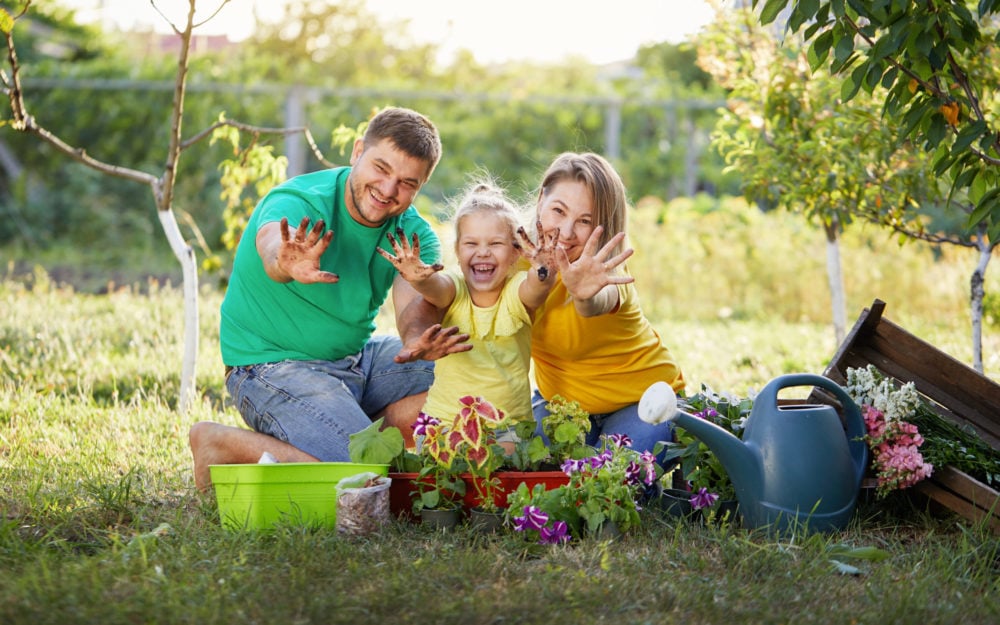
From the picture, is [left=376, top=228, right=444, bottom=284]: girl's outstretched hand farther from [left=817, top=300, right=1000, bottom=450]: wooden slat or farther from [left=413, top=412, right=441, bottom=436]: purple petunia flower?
[left=817, top=300, right=1000, bottom=450]: wooden slat

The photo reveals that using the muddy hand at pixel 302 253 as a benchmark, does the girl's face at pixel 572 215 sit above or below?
above

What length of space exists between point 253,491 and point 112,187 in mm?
9851

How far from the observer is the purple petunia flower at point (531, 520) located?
99.3 inches

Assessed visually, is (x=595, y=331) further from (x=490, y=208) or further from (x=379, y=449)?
(x=379, y=449)

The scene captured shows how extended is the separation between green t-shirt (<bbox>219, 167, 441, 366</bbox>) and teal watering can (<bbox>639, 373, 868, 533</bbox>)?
122 centimetres

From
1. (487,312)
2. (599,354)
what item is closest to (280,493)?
(487,312)

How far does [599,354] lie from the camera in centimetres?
325

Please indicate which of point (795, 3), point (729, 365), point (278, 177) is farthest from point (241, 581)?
point (729, 365)

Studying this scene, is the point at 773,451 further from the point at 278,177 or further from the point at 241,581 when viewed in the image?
the point at 278,177

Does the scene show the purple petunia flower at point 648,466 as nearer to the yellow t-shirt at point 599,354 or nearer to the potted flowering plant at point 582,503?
the potted flowering plant at point 582,503

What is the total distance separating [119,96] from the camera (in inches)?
443

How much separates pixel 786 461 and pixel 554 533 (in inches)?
25.0

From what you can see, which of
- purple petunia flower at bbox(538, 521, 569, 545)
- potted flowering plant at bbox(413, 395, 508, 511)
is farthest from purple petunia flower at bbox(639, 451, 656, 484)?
potted flowering plant at bbox(413, 395, 508, 511)

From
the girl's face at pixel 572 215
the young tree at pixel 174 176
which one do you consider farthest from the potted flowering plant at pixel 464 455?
the young tree at pixel 174 176
